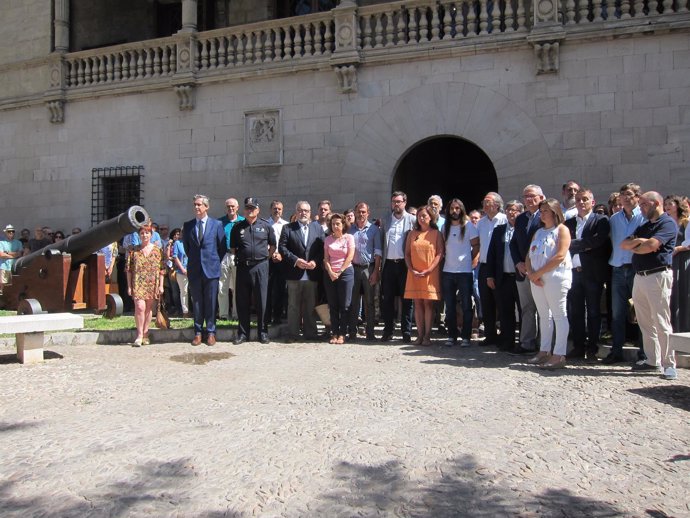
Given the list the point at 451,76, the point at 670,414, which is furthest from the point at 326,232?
the point at 670,414

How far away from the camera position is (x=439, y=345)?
8305 mm

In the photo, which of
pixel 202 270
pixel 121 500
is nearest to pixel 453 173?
pixel 202 270

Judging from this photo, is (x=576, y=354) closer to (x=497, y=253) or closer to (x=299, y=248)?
(x=497, y=253)

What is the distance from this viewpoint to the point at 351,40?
13.4m

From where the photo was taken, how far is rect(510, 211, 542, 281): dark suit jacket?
7375 millimetres

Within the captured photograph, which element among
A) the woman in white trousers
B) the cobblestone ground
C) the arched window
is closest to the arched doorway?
the arched window

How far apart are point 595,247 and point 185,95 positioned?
35.8ft

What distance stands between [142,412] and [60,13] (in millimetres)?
15136

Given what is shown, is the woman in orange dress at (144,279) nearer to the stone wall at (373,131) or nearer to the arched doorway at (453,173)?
the stone wall at (373,131)

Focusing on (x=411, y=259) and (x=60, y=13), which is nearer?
(x=411, y=259)

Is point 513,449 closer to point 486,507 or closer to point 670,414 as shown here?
point 486,507

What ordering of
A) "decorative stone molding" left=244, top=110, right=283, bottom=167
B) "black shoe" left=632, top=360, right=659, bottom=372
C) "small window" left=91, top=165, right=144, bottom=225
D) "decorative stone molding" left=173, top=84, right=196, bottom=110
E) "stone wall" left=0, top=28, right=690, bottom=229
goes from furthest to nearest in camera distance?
"small window" left=91, top=165, right=144, bottom=225 → "decorative stone molding" left=173, top=84, right=196, bottom=110 → "decorative stone molding" left=244, top=110, right=283, bottom=167 → "stone wall" left=0, top=28, right=690, bottom=229 → "black shoe" left=632, top=360, right=659, bottom=372

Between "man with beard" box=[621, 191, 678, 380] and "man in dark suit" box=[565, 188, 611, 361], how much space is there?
0.69 m

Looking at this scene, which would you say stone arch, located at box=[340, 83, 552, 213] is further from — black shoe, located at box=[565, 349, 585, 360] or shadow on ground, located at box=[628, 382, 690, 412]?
shadow on ground, located at box=[628, 382, 690, 412]
